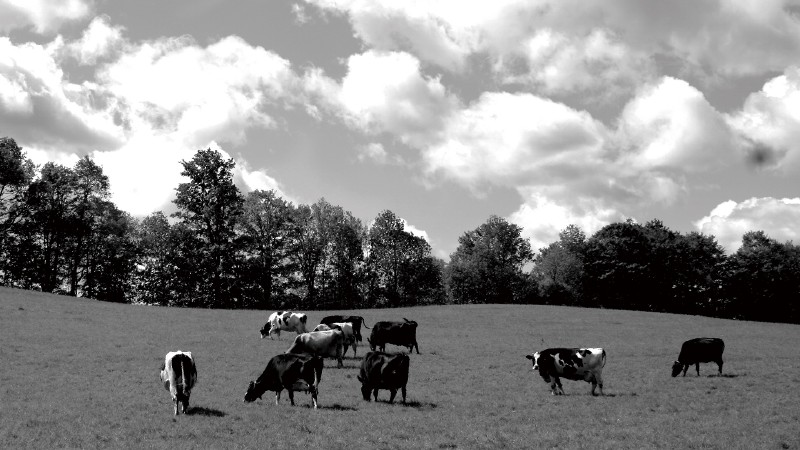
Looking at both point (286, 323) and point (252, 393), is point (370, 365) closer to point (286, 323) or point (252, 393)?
point (252, 393)

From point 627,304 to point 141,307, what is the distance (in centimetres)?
6554

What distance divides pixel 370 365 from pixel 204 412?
17.5 ft

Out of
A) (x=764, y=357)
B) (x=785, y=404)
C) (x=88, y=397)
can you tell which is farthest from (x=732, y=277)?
(x=88, y=397)

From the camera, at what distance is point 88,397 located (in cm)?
1900

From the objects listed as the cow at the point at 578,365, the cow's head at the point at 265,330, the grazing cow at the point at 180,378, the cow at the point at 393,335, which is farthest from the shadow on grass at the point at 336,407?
the cow's head at the point at 265,330

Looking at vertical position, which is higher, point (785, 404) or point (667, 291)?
point (667, 291)

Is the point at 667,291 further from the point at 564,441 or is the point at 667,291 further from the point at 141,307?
the point at 564,441

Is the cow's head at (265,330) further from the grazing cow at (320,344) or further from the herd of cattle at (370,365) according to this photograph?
the grazing cow at (320,344)

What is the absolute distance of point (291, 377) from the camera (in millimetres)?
18172

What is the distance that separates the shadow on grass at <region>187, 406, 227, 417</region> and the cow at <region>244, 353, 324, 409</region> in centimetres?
141

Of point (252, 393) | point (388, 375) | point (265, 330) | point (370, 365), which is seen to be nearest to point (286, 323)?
point (265, 330)

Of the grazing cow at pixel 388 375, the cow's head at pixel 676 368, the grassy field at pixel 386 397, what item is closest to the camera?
the grassy field at pixel 386 397

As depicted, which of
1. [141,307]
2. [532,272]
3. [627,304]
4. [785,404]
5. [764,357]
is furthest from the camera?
[532,272]

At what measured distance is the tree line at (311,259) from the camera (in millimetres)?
68312
